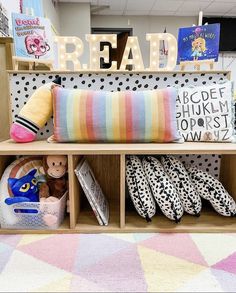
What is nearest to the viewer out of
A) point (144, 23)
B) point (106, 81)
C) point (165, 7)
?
point (106, 81)

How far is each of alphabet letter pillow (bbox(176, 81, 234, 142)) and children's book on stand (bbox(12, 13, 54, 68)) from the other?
0.70 m

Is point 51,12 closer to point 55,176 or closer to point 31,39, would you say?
point 31,39

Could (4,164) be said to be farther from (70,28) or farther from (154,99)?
(70,28)

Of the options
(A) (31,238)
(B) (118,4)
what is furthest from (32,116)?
(B) (118,4)

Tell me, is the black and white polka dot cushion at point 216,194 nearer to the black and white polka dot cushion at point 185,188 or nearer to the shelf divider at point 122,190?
the black and white polka dot cushion at point 185,188

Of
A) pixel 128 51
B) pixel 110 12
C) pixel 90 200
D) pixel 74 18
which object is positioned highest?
pixel 110 12

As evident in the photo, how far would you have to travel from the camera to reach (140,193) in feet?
3.05

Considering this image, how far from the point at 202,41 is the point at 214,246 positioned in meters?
0.94

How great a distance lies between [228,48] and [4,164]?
450cm

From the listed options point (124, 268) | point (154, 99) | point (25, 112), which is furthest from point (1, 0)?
point (124, 268)

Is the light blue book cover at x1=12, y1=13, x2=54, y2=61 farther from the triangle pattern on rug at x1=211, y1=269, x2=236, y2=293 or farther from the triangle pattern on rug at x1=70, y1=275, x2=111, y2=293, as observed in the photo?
the triangle pattern on rug at x1=211, y1=269, x2=236, y2=293

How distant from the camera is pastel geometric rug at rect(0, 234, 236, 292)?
0.63 metres

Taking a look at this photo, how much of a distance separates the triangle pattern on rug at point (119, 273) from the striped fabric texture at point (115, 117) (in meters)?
0.44

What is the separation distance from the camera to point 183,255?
0.77 metres
